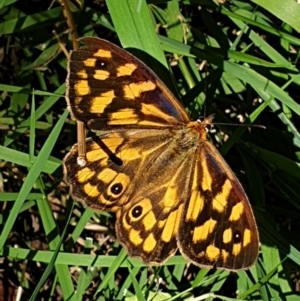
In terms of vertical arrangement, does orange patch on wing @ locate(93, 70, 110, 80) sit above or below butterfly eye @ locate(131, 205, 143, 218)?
above

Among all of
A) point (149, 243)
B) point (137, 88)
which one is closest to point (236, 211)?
point (149, 243)

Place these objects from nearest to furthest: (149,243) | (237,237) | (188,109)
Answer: (237,237) < (149,243) < (188,109)

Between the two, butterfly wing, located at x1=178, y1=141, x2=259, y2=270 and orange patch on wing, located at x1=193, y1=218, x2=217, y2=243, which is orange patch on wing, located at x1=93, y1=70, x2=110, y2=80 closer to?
butterfly wing, located at x1=178, y1=141, x2=259, y2=270

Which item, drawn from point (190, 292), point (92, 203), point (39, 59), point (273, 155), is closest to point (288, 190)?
point (273, 155)

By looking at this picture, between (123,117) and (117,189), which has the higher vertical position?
(123,117)

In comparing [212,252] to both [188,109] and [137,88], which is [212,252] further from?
[188,109]

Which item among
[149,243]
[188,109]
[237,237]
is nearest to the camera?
[237,237]

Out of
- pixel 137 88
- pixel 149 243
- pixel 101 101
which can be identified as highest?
pixel 137 88

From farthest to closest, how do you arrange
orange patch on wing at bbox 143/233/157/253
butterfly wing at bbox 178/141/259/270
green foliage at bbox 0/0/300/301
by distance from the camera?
green foliage at bbox 0/0/300/301
orange patch on wing at bbox 143/233/157/253
butterfly wing at bbox 178/141/259/270

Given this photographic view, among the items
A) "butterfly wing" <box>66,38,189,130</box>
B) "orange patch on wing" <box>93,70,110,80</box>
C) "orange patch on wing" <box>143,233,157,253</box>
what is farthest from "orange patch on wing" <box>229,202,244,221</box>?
"orange patch on wing" <box>93,70,110,80</box>
